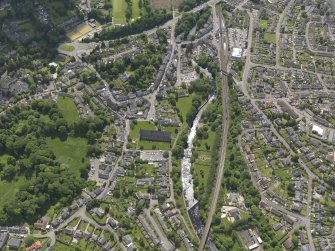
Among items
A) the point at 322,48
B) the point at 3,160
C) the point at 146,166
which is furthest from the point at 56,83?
the point at 322,48

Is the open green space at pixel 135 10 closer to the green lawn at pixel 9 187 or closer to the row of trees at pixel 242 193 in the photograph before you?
the row of trees at pixel 242 193

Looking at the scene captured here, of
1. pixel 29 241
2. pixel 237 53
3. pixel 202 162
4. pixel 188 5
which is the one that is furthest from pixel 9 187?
pixel 188 5

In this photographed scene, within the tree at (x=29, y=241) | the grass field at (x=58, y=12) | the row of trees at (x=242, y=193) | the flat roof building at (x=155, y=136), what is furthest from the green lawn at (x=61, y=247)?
the grass field at (x=58, y=12)

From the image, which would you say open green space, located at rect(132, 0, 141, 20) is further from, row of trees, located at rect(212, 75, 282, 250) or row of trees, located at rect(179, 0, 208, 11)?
row of trees, located at rect(212, 75, 282, 250)

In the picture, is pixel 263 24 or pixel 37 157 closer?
pixel 37 157

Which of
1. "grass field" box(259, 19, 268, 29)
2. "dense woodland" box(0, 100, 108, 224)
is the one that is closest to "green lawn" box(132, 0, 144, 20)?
"grass field" box(259, 19, 268, 29)

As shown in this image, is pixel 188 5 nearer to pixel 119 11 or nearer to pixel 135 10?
pixel 135 10
